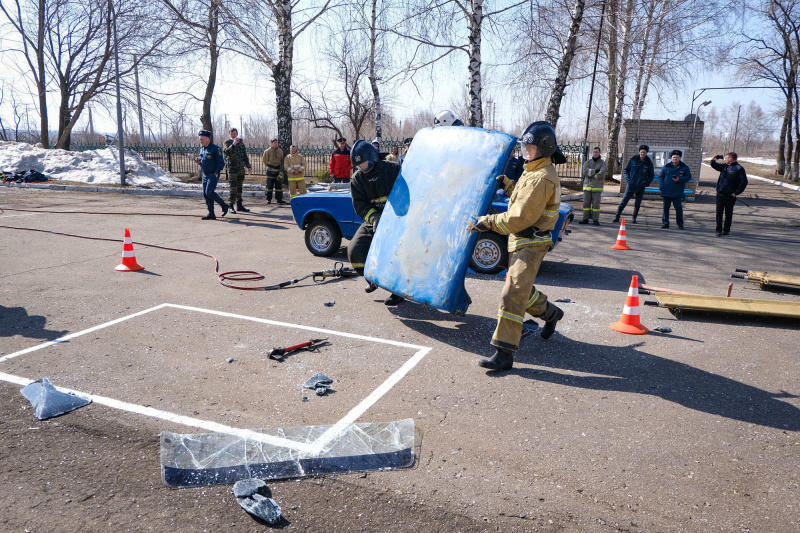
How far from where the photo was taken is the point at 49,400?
150 inches

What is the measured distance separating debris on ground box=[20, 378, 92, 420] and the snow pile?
2001cm

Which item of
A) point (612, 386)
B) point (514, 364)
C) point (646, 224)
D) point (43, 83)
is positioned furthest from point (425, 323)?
point (43, 83)

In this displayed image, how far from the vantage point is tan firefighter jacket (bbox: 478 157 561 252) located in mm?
4340

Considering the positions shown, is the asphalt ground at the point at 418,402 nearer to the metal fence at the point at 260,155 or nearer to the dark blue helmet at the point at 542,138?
the dark blue helmet at the point at 542,138

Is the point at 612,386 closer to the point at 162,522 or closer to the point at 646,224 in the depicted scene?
the point at 162,522

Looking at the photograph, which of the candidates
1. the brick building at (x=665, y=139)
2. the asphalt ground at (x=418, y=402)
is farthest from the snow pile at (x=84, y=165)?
the brick building at (x=665, y=139)

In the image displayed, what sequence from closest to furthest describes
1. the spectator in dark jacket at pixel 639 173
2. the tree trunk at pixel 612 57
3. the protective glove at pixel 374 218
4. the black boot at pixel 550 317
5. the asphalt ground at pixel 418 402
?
the asphalt ground at pixel 418 402, the black boot at pixel 550 317, the protective glove at pixel 374 218, the spectator in dark jacket at pixel 639 173, the tree trunk at pixel 612 57

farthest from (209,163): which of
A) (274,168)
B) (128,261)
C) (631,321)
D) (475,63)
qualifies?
(631,321)

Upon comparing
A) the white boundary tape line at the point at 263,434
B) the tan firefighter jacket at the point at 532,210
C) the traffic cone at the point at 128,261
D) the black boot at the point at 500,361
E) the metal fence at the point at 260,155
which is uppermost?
the metal fence at the point at 260,155

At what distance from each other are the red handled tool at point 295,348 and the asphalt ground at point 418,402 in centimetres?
10

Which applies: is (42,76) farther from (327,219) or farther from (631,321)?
(631,321)

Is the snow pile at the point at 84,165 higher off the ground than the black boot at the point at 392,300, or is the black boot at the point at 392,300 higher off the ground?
the snow pile at the point at 84,165

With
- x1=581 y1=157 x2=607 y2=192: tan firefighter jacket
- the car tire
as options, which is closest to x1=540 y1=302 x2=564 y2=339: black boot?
the car tire

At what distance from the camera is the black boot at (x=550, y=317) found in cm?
501
